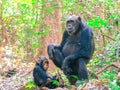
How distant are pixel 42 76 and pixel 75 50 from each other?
881 millimetres

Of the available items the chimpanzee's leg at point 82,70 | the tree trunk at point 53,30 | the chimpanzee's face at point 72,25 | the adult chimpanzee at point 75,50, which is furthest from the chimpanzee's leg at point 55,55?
the tree trunk at point 53,30

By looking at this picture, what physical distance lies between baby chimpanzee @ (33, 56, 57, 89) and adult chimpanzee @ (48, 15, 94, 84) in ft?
0.86

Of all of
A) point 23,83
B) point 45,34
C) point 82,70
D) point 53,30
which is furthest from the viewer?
point 53,30

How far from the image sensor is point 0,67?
987 cm

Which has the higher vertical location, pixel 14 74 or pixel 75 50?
pixel 75 50

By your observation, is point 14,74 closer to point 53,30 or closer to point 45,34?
point 53,30

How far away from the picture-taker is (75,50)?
22.4ft

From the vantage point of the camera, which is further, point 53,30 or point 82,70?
point 53,30

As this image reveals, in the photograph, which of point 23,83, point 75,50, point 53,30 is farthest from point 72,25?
point 53,30

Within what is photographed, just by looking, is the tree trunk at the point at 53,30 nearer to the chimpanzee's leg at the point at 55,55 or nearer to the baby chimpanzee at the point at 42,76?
the chimpanzee's leg at the point at 55,55

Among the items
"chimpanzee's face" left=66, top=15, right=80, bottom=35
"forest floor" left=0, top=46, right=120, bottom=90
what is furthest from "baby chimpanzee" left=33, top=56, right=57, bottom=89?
"chimpanzee's face" left=66, top=15, right=80, bottom=35

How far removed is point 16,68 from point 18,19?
505 centimetres

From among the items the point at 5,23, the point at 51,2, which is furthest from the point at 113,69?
the point at 5,23

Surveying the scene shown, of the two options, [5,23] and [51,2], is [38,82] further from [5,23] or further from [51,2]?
[5,23]
